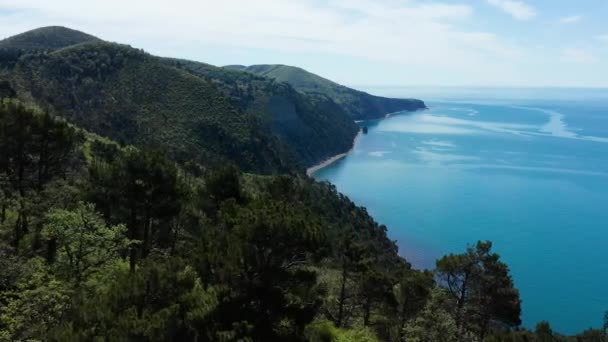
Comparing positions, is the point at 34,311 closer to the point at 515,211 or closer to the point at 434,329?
the point at 434,329

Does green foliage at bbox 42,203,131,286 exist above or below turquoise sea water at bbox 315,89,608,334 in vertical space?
above

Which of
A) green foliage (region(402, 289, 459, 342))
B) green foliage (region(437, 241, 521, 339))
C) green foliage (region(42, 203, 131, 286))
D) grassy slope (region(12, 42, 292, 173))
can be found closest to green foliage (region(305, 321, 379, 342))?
green foliage (region(402, 289, 459, 342))

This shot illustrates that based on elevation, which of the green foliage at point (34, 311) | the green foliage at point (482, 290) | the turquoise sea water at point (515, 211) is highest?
the green foliage at point (34, 311)

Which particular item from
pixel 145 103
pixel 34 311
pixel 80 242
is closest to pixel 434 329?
pixel 80 242

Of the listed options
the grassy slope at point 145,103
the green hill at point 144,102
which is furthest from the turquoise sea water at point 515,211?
the grassy slope at point 145,103

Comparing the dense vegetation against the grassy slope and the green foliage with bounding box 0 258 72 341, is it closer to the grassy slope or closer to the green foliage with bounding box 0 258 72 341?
the green foliage with bounding box 0 258 72 341

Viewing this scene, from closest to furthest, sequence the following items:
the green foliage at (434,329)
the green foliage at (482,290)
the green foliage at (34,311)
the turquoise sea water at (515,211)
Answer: the green foliage at (34,311) → the green foliage at (434,329) → the green foliage at (482,290) → the turquoise sea water at (515,211)

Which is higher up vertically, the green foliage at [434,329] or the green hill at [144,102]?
the green hill at [144,102]

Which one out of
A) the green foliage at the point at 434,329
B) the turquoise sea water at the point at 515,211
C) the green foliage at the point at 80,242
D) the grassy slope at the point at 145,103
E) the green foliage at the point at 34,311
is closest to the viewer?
the green foliage at the point at 34,311

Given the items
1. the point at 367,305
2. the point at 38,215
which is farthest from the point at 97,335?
the point at 367,305

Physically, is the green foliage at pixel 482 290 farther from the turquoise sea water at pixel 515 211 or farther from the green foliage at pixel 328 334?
the turquoise sea water at pixel 515 211
